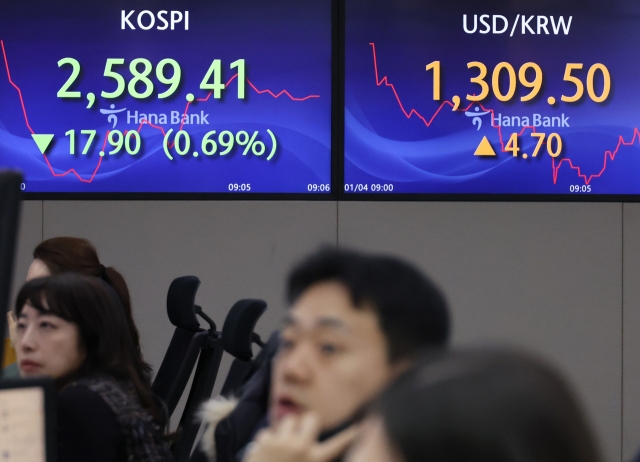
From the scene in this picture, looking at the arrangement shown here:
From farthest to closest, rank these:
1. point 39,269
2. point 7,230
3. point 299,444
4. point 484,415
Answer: point 39,269 < point 299,444 < point 7,230 < point 484,415

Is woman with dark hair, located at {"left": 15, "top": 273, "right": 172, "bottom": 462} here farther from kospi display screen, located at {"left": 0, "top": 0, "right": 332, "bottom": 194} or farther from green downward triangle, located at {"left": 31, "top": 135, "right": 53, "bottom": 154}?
green downward triangle, located at {"left": 31, "top": 135, "right": 53, "bottom": 154}

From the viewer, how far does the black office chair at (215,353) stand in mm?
2426

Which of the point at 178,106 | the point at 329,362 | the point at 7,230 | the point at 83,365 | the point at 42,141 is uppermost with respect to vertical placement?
the point at 178,106

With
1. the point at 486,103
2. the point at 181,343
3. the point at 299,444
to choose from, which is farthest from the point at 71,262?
the point at 486,103

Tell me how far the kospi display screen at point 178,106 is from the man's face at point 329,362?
2.94 m

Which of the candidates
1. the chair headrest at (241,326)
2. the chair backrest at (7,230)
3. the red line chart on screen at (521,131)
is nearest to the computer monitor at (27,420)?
the chair backrest at (7,230)

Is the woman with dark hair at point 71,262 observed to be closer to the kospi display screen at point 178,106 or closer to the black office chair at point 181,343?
the black office chair at point 181,343

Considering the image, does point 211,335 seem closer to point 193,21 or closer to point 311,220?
point 311,220

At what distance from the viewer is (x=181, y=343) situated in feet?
10.3

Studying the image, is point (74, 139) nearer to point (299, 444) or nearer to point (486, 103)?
point (486, 103)

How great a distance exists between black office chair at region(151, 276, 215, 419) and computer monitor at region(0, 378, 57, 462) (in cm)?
209

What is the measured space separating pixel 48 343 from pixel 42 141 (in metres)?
2.42

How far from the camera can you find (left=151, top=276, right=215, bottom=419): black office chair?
3.02m

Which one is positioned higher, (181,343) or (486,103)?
(486,103)
